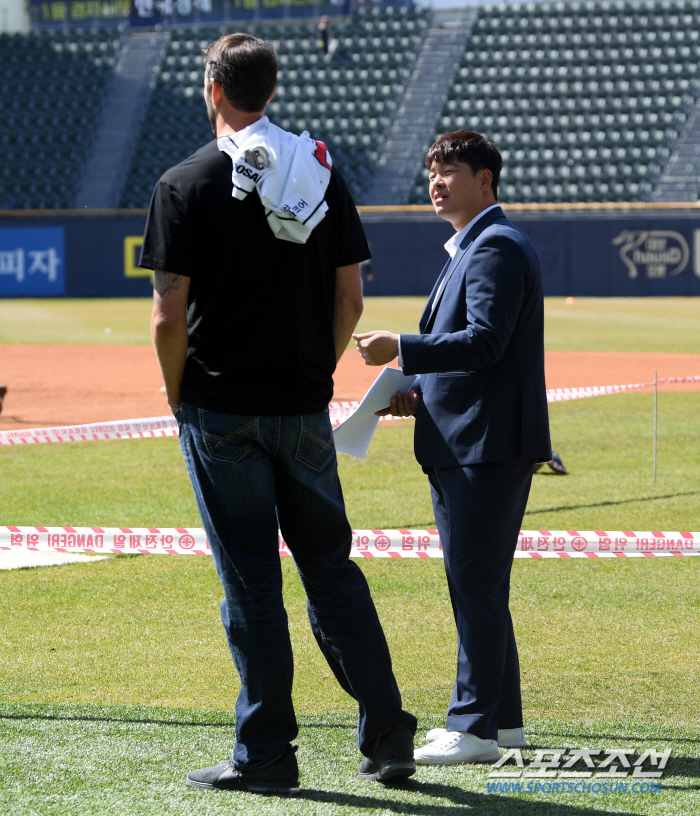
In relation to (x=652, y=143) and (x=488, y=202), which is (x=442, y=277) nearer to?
(x=488, y=202)

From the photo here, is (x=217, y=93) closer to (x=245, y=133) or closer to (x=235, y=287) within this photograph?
(x=245, y=133)

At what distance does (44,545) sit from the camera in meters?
5.05

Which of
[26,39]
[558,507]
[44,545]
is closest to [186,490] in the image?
[558,507]

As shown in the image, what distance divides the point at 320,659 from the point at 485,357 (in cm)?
190

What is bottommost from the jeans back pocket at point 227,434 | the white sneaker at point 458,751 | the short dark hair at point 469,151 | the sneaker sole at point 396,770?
the white sneaker at point 458,751

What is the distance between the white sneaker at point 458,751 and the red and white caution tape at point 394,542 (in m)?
1.50

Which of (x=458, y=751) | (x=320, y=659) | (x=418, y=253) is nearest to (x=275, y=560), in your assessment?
(x=458, y=751)

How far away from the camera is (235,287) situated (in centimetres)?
294

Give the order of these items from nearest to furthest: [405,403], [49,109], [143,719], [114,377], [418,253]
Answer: [405,403] < [143,719] < [114,377] < [418,253] < [49,109]

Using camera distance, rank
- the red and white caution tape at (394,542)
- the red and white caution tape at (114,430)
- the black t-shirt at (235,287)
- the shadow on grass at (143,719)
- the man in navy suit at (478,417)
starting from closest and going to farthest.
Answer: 1. the black t-shirt at (235,287)
2. the man in navy suit at (478,417)
3. the shadow on grass at (143,719)
4. the red and white caution tape at (394,542)
5. the red and white caution tape at (114,430)

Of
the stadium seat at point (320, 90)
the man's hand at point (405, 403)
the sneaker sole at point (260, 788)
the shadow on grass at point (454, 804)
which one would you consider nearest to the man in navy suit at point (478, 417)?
the man's hand at point (405, 403)

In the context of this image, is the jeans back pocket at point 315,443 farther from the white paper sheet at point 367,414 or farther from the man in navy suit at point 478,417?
the white paper sheet at point 367,414

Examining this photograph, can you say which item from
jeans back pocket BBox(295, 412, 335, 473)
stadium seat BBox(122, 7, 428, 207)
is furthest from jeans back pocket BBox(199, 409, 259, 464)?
stadium seat BBox(122, 7, 428, 207)

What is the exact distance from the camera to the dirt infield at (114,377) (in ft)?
41.9
